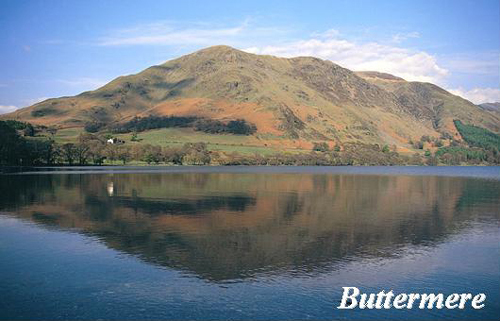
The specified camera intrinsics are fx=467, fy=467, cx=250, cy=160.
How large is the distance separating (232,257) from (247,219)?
22.3 metres

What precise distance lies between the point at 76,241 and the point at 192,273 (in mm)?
18587

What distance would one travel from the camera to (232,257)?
4231 cm

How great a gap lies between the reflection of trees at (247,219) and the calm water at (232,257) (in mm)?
211

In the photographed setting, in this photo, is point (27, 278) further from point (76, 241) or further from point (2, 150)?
point (2, 150)

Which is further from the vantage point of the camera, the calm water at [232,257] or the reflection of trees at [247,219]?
the reflection of trees at [247,219]

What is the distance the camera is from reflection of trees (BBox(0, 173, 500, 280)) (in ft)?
142

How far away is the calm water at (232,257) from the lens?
1184 inches

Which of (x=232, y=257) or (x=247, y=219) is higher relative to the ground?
(x=247, y=219)

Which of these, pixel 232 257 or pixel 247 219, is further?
pixel 247 219

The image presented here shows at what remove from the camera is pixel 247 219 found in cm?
6456

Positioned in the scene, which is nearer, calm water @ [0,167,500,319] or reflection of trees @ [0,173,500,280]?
calm water @ [0,167,500,319]

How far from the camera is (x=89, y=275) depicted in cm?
3653

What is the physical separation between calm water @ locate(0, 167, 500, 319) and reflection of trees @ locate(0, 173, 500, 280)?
0.69 feet

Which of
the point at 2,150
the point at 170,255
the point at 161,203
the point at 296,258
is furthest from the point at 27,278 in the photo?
the point at 2,150
